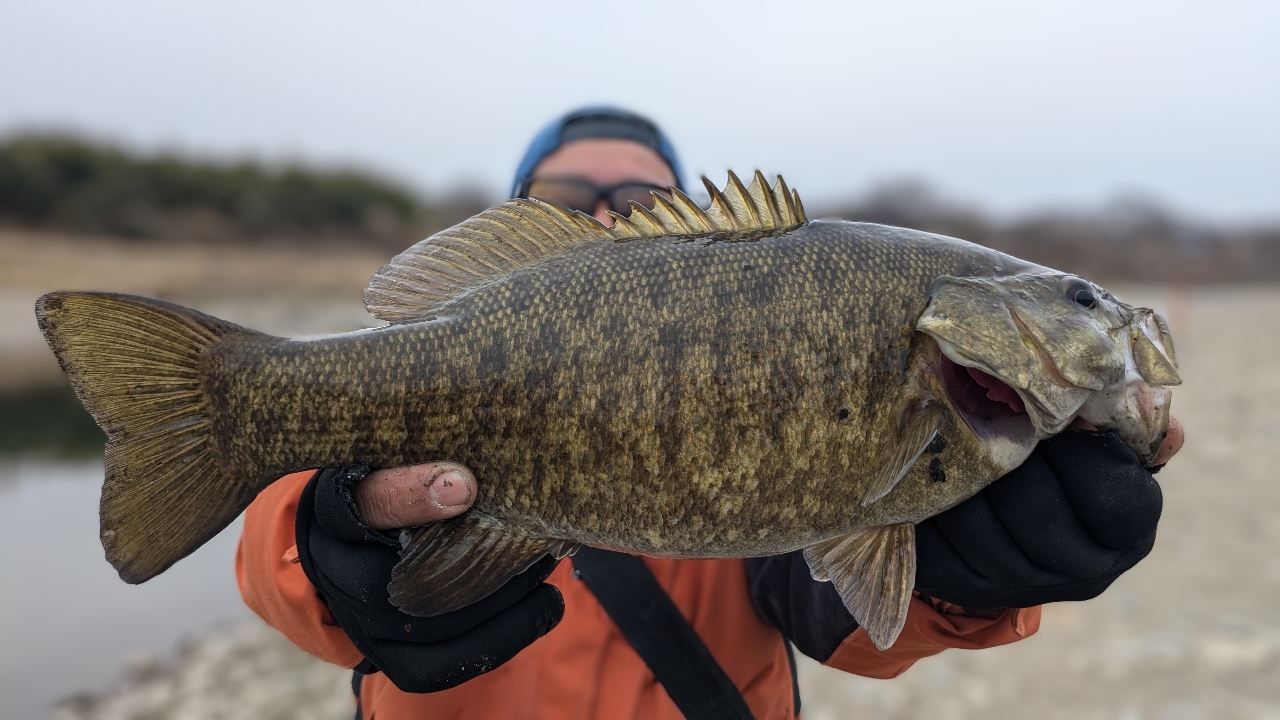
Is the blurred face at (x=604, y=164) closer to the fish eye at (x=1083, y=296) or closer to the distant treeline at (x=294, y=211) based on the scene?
the fish eye at (x=1083, y=296)

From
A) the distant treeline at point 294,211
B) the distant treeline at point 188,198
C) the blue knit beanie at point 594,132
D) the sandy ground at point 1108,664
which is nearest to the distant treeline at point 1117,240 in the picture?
the distant treeline at point 294,211

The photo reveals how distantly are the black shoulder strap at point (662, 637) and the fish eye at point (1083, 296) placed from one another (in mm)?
1381

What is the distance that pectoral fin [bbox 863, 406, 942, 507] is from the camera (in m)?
1.67

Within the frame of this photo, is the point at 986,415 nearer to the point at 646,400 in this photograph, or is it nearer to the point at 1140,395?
the point at 1140,395

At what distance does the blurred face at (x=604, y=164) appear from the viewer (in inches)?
143

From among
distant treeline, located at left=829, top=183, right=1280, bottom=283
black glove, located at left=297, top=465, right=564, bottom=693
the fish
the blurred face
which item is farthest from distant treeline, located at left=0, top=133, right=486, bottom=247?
black glove, located at left=297, top=465, right=564, bottom=693

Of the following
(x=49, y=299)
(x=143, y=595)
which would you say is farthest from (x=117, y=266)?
(x=49, y=299)

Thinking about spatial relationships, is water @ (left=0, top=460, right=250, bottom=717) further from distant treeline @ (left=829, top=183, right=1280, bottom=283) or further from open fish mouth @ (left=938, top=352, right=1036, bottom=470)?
distant treeline @ (left=829, top=183, right=1280, bottom=283)

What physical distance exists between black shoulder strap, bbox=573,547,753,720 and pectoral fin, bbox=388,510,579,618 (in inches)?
21.1

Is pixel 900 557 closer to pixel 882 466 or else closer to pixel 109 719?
pixel 882 466

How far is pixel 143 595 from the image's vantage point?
6305mm

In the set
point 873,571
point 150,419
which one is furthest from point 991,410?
point 150,419

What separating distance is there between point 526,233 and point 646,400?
0.55m

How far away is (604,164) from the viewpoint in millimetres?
3705
